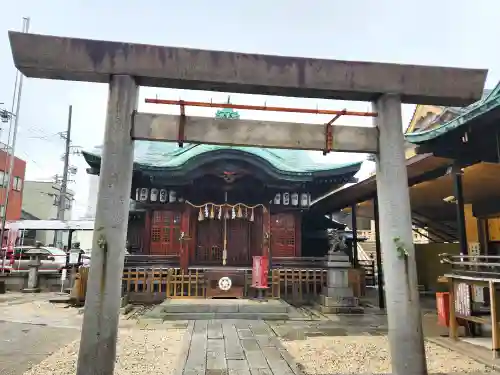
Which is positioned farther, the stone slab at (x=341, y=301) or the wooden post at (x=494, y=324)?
the stone slab at (x=341, y=301)

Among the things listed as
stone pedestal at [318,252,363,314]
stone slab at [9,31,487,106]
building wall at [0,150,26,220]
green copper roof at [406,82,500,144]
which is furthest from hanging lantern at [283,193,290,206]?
building wall at [0,150,26,220]

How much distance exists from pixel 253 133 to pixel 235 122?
0.30m

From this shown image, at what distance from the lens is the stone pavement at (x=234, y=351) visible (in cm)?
608

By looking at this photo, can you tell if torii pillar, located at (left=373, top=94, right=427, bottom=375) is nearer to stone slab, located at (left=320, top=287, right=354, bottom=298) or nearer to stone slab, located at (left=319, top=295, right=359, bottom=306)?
stone slab, located at (left=319, top=295, right=359, bottom=306)

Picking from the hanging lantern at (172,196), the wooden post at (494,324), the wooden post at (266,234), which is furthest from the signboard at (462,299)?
the hanging lantern at (172,196)

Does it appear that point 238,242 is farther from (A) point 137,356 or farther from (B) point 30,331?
(A) point 137,356

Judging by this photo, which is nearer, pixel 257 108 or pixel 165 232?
pixel 257 108

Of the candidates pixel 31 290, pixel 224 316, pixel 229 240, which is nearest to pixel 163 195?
pixel 229 240

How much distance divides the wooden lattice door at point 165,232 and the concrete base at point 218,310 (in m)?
4.02

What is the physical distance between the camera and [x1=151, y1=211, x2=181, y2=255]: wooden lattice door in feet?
52.8

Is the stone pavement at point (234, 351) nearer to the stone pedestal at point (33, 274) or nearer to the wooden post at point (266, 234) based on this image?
the wooden post at point (266, 234)

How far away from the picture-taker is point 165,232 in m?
16.2

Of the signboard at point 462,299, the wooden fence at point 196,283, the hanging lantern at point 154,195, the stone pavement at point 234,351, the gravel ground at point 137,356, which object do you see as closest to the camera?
the gravel ground at point 137,356

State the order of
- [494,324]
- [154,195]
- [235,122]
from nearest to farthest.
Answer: [235,122] < [494,324] < [154,195]
